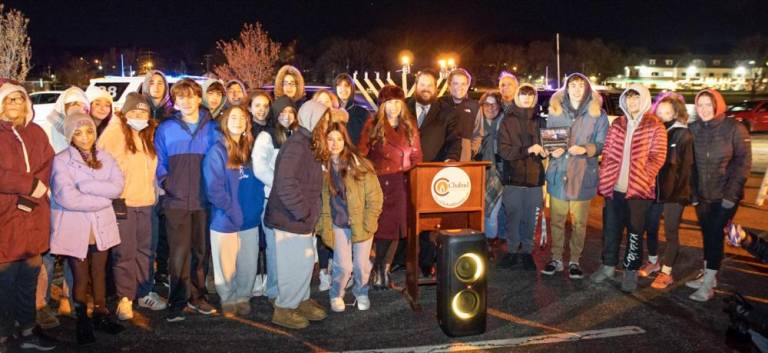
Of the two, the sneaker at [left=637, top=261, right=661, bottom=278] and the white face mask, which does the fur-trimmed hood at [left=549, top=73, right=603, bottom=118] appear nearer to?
the sneaker at [left=637, top=261, right=661, bottom=278]

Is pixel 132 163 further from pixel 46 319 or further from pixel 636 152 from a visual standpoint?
pixel 636 152

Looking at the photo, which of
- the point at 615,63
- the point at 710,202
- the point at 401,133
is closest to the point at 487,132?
the point at 401,133

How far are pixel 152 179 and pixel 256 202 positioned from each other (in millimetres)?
911

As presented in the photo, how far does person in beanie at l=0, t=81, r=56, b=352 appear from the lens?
432cm

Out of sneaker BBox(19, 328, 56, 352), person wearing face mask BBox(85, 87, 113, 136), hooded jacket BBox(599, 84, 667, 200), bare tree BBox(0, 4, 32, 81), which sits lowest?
sneaker BBox(19, 328, 56, 352)

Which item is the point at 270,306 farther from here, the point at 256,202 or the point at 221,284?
the point at 256,202

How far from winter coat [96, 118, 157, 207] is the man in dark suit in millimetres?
2667

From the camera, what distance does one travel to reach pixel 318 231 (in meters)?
5.42

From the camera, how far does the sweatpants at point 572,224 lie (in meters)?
6.46

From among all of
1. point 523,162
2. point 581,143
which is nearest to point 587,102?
point 581,143

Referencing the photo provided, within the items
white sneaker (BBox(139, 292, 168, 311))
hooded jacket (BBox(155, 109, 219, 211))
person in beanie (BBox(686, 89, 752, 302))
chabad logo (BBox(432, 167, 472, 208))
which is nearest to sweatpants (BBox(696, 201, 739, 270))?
person in beanie (BBox(686, 89, 752, 302))

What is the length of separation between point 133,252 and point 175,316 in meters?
0.66

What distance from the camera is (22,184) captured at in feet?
14.2

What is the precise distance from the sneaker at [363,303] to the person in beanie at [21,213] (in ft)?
8.13
